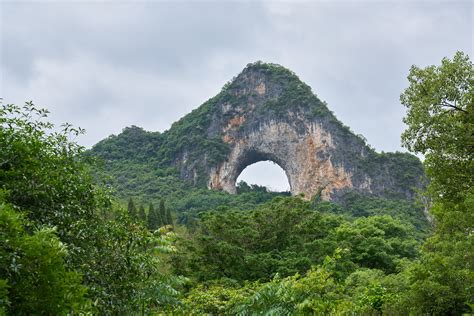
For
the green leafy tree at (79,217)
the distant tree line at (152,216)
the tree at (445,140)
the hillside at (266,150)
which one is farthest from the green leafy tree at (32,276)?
the hillside at (266,150)

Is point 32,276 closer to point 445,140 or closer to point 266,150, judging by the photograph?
point 445,140

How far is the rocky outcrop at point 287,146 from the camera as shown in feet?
209

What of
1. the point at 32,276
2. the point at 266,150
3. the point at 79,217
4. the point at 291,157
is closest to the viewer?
the point at 32,276

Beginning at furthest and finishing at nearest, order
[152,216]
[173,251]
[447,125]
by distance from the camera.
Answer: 1. [152,216]
2. [447,125]
3. [173,251]

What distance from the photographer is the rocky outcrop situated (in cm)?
6378

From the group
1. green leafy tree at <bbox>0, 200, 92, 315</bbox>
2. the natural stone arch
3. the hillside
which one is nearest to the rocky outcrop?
the natural stone arch

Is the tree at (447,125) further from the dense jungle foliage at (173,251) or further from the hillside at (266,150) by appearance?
the hillside at (266,150)

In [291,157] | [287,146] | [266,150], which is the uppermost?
[287,146]

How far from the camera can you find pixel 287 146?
66750mm

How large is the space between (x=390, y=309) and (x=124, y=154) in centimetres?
7357

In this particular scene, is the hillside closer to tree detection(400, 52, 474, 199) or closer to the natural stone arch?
the natural stone arch

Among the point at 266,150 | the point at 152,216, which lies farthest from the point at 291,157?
the point at 152,216

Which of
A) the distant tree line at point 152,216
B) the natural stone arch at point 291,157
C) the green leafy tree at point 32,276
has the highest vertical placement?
the natural stone arch at point 291,157

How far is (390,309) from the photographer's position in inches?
385
